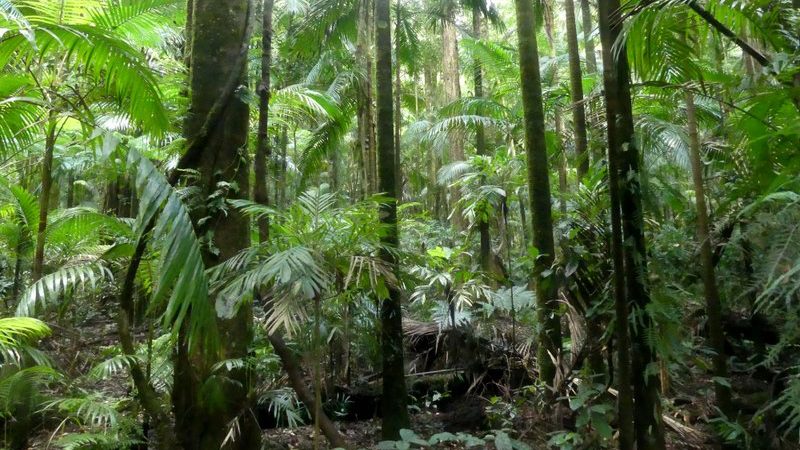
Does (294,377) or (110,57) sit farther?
(294,377)

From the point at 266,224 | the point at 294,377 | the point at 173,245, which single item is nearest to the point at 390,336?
the point at 294,377

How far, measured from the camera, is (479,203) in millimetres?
6512

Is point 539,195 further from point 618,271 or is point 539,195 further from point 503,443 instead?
point 503,443

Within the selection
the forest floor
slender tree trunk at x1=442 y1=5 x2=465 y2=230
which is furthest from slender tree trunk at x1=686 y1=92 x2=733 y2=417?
slender tree trunk at x1=442 y1=5 x2=465 y2=230

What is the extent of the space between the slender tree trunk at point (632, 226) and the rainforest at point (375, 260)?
0.02 m

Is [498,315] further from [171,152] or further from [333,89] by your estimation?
[333,89]

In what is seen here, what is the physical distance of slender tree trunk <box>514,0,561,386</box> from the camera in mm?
4820

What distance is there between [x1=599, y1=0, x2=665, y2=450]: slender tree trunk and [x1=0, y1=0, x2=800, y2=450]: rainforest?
2 cm

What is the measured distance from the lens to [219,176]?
4094mm

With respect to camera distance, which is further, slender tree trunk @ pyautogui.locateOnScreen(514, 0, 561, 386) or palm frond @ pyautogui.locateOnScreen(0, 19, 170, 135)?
slender tree trunk @ pyautogui.locateOnScreen(514, 0, 561, 386)

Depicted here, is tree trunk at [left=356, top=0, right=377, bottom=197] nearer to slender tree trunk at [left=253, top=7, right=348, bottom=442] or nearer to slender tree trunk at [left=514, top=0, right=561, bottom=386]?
slender tree trunk at [left=253, top=7, right=348, bottom=442]

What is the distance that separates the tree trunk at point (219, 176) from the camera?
3859 mm

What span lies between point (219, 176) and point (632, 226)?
301 centimetres

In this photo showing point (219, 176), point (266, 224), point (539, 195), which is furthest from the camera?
point (266, 224)
